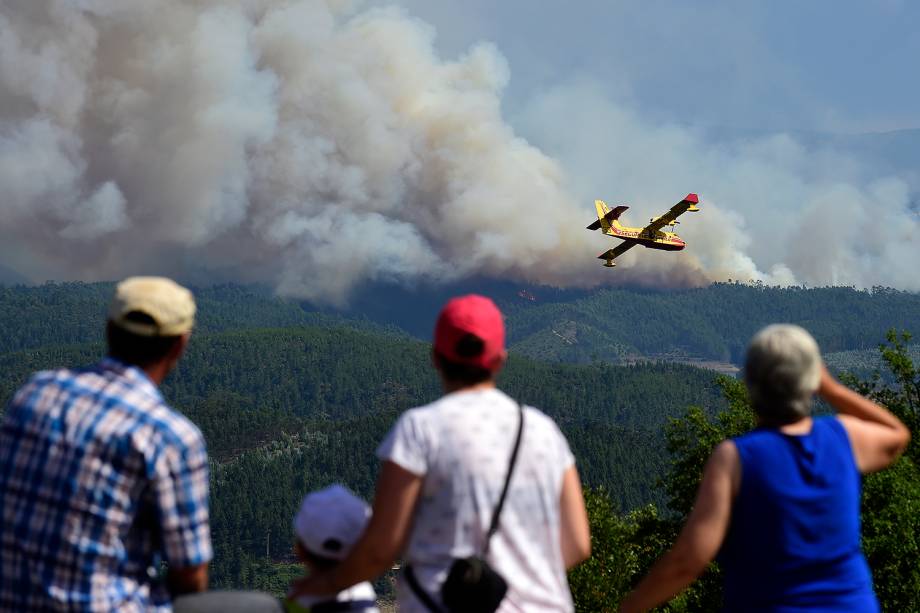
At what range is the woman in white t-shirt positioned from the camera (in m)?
4.29

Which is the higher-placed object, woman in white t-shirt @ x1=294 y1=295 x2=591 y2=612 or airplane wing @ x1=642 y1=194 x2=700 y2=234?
airplane wing @ x1=642 y1=194 x2=700 y2=234

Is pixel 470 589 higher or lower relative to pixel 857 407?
lower

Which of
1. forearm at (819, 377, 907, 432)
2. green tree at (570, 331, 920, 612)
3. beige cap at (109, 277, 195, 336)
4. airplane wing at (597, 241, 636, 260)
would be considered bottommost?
green tree at (570, 331, 920, 612)

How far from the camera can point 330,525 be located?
15.2ft

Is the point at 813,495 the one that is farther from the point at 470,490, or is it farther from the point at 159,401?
the point at 159,401

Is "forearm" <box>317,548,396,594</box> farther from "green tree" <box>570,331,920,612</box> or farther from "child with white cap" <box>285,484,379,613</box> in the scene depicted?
"green tree" <box>570,331,920,612</box>

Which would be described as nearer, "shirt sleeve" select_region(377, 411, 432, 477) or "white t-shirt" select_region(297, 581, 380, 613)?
"shirt sleeve" select_region(377, 411, 432, 477)

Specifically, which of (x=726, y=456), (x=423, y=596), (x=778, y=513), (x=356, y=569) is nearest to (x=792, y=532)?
(x=778, y=513)

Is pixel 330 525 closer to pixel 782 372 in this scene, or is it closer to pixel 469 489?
pixel 469 489

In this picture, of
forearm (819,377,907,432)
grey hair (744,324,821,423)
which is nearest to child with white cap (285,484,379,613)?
grey hair (744,324,821,423)

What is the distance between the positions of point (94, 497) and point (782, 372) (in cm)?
316

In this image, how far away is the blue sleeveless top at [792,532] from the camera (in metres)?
4.64

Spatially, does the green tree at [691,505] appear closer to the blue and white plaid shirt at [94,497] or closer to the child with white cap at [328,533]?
the child with white cap at [328,533]

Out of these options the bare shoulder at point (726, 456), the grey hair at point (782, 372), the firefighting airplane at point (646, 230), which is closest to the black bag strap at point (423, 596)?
the bare shoulder at point (726, 456)
